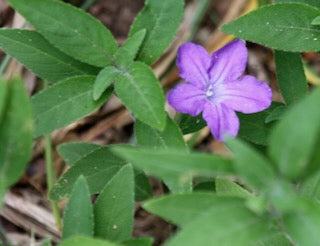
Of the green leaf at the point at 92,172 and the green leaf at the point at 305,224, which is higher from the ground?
the green leaf at the point at 305,224

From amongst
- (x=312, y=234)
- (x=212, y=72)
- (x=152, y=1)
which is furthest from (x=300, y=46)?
(x=312, y=234)

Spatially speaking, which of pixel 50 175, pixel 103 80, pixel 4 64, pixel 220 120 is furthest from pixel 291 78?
pixel 4 64

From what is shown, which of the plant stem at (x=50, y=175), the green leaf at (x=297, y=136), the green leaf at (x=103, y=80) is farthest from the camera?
the plant stem at (x=50, y=175)

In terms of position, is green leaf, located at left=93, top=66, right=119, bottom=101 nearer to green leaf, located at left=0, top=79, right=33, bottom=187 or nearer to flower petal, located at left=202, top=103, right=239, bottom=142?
flower petal, located at left=202, top=103, right=239, bottom=142

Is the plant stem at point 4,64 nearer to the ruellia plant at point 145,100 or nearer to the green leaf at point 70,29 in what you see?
the ruellia plant at point 145,100

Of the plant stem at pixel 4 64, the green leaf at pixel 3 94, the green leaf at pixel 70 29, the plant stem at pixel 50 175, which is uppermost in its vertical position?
the green leaf at pixel 3 94

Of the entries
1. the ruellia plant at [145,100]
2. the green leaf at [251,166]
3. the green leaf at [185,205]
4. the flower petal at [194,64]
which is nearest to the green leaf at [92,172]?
the ruellia plant at [145,100]

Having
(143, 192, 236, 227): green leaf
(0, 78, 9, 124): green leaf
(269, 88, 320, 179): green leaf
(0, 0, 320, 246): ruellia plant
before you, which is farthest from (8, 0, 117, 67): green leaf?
(269, 88, 320, 179): green leaf
